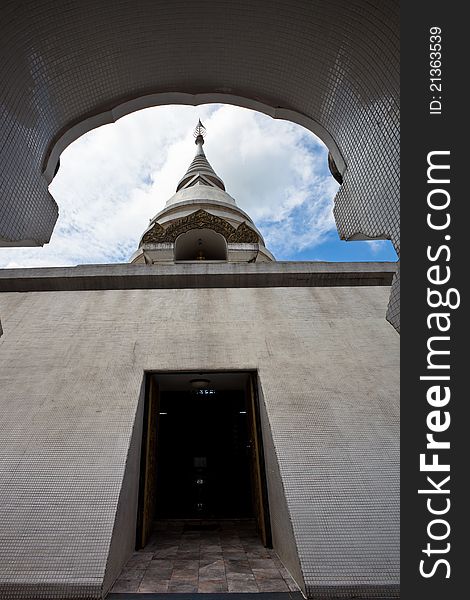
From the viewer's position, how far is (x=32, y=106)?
8.66 ft

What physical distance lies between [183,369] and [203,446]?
396 cm

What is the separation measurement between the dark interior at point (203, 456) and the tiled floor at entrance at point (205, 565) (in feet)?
6.12

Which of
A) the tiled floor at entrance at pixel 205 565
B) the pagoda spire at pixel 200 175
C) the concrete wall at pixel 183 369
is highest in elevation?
the pagoda spire at pixel 200 175

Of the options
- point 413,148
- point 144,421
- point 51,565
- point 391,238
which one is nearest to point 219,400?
point 144,421

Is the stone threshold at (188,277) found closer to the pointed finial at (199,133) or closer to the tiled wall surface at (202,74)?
the tiled wall surface at (202,74)

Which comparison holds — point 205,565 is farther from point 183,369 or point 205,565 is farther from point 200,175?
point 200,175

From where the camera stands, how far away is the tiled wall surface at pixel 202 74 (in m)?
2.37

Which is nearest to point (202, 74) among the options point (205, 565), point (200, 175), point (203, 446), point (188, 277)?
point (205, 565)

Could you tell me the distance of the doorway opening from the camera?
677 cm

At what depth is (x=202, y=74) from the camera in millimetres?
2945

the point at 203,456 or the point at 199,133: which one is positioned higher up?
the point at 199,133

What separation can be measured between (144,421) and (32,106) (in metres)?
4.54

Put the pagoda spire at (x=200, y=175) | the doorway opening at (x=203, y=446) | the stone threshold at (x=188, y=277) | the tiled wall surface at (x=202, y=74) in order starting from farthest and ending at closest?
1. the pagoda spire at (x=200, y=175)
2. the stone threshold at (x=188, y=277)
3. the doorway opening at (x=203, y=446)
4. the tiled wall surface at (x=202, y=74)

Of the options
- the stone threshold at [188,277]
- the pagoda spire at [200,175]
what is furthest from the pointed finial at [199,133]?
the stone threshold at [188,277]
